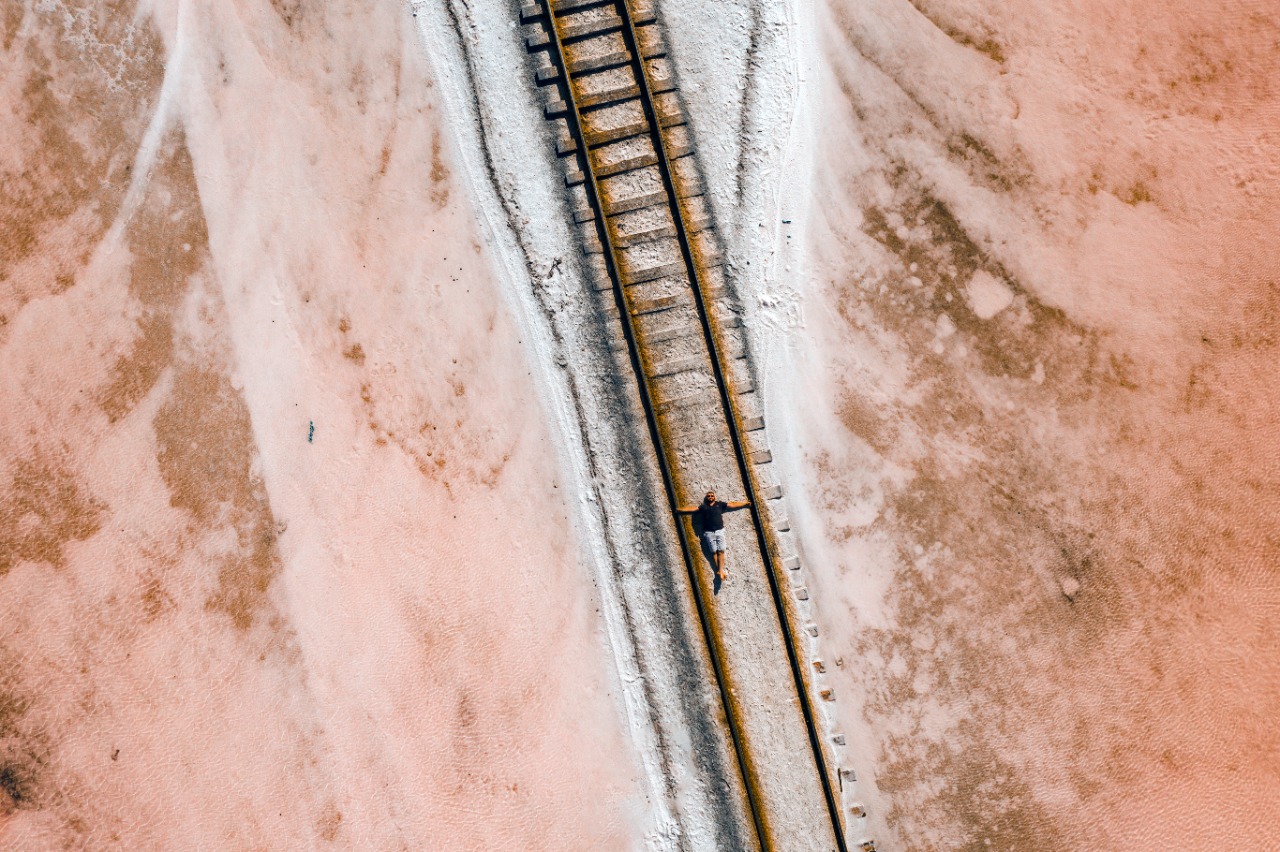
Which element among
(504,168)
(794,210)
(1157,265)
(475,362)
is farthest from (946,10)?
(475,362)

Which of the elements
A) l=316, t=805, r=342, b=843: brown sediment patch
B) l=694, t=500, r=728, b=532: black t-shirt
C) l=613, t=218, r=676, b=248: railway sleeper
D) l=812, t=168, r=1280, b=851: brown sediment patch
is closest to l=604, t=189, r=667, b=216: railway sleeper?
l=613, t=218, r=676, b=248: railway sleeper

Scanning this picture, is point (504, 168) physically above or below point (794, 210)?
above

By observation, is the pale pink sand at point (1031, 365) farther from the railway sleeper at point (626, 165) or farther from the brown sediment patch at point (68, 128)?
the brown sediment patch at point (68, 128)

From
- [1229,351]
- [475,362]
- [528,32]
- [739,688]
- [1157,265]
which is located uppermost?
[528,32]

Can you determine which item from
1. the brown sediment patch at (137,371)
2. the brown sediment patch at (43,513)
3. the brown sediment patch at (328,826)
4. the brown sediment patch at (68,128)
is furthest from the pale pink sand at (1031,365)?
the brown sediment patch at (43,513)

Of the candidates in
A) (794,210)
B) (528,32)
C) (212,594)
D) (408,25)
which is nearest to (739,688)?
(794,210)

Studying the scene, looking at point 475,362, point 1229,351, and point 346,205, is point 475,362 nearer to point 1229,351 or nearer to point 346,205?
point 346,205
